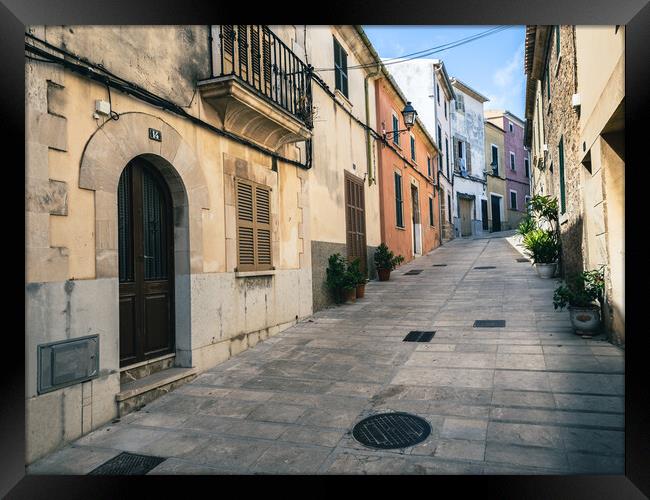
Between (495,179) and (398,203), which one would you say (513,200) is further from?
(398,203)

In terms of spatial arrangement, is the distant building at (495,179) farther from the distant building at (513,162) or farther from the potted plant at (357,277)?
the potted plant at (357,277)

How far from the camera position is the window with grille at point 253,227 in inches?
263

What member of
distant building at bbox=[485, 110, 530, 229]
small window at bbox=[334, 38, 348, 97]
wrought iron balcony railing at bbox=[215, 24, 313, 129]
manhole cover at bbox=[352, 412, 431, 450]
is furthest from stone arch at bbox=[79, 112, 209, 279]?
distant building at bbox=[485, 110, 530, 229]

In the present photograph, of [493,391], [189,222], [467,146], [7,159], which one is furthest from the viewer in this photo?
[467,146]

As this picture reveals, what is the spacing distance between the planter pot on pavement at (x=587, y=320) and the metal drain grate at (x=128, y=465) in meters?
5.26

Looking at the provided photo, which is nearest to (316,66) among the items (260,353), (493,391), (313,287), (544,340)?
(313,287)

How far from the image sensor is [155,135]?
5.04 metres

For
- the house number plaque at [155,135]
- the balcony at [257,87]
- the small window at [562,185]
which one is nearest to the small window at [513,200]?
the small window at [562,185]

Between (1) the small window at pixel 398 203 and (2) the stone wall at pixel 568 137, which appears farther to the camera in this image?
(1) the small window at pixel 398 203

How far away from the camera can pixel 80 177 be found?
412 cm

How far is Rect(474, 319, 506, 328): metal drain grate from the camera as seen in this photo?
279 inches
